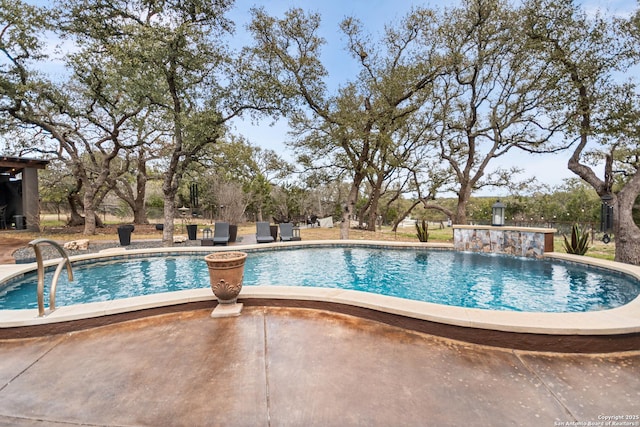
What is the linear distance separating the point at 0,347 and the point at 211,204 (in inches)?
957

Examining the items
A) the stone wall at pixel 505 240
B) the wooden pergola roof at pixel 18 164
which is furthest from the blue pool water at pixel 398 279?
the wooden pergola roof at pixel 18 164

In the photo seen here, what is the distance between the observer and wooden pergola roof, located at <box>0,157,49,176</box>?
14203mm

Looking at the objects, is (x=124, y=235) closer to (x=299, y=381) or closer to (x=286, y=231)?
(x=286, y=231)

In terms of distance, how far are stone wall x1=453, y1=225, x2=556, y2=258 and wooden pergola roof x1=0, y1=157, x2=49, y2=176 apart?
824 inches

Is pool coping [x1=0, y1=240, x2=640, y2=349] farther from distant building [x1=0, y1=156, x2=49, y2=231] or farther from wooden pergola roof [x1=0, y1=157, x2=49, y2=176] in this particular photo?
distant building [x1=0, y1=156, x2=49, y2=231]

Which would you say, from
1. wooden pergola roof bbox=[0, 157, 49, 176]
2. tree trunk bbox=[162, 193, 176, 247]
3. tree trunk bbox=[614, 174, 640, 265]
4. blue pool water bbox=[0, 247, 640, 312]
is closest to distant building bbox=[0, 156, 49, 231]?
wooden pergola roof bbox=[0, 157, 49, 176]

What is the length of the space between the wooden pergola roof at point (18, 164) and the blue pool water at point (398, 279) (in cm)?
1194

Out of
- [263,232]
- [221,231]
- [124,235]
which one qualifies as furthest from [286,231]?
[124,235]

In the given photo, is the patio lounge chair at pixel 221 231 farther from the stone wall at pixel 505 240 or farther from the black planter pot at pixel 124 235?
the stone wall at pixel 505 240

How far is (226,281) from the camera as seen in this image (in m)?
3.72

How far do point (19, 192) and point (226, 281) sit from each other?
22.6 metres

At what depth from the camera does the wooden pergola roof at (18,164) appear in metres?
14.2

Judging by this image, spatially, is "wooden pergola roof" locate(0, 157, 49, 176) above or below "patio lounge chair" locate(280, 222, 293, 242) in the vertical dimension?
above

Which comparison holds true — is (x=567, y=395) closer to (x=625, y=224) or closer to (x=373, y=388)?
(x=373, y=388)
